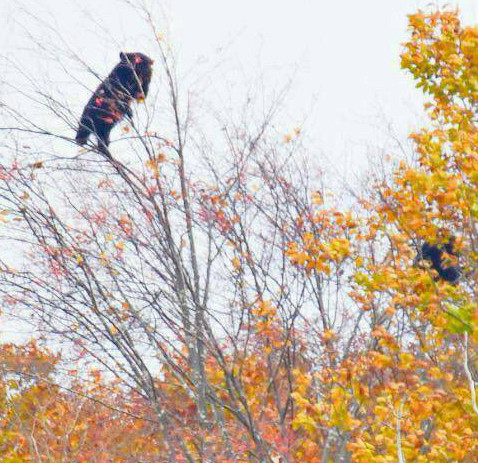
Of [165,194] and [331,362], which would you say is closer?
[165,194]

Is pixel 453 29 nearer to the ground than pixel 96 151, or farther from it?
farther from it

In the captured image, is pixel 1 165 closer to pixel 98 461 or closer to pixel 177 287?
pixel 177 287

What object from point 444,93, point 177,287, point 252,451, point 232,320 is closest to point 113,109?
point 177,287

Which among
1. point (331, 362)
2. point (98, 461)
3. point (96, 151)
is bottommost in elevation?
point (98, 461)

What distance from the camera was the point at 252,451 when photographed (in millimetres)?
6988

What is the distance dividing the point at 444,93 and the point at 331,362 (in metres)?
3.40

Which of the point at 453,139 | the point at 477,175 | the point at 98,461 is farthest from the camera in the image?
the point at 98,461

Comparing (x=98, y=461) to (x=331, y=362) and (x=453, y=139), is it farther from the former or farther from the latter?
(x=453, y=139)

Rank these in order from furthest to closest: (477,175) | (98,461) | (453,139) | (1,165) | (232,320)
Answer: (98,461), (232,320), (1,165), (453,139), (477,175)

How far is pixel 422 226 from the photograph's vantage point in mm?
5637

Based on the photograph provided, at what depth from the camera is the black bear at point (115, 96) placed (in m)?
6.97

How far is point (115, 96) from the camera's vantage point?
272 inches

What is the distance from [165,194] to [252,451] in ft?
8.65

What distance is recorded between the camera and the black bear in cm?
697
